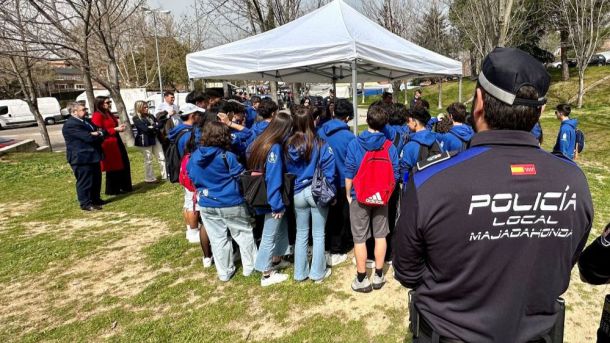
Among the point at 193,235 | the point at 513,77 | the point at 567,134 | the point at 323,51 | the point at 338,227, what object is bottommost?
the point at 193,235

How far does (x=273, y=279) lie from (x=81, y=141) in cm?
457

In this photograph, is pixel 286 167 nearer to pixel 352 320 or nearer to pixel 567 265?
pixel 352 320

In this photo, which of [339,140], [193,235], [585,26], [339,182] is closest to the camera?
[339,140]

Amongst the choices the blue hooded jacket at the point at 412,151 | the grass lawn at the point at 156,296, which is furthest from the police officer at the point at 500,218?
the blue hooded jacket at the point at 412,151

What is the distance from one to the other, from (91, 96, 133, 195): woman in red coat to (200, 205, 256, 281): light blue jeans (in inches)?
162

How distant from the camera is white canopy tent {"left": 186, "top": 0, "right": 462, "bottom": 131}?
14.7 feet

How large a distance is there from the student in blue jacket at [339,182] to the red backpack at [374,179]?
574 millimetres

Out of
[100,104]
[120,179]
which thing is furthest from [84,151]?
[120,179]

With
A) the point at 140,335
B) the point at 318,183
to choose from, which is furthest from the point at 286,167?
the point at 140,335

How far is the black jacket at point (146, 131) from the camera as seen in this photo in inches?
287

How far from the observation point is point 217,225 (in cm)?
362

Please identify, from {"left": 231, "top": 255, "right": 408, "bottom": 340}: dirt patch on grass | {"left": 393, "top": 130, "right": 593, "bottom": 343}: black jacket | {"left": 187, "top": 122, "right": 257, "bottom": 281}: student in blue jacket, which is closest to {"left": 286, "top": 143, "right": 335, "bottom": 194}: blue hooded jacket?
{"left": 187, "top": 122, "right": 257, "bottom": 281}: student in blue jacket

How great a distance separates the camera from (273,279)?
3.72 meters

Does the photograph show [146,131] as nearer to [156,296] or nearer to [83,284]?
[83,284]
